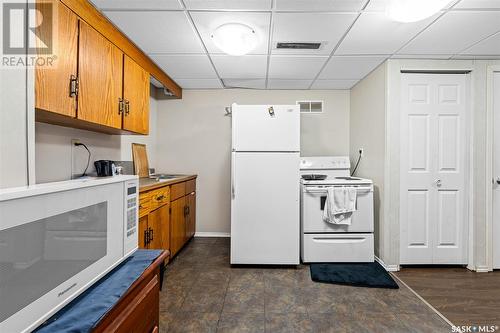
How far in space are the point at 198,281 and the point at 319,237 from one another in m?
1.37

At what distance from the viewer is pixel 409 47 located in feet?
8.02

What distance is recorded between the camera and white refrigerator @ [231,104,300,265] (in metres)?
2.77

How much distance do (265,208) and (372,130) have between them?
5.32ft

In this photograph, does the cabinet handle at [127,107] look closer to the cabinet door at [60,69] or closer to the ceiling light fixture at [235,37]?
the cabinet door at [60,69]

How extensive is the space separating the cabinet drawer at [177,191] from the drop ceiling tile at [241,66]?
4.79 ft

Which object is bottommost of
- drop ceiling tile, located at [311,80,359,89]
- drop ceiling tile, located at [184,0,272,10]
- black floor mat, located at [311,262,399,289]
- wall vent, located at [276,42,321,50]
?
black floor mat, located at [311,262,399,289]

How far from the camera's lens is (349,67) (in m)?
2.96

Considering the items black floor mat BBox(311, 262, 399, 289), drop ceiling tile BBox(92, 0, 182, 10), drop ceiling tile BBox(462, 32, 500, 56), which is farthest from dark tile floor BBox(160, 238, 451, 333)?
drop ceiling tile BBox(462, 32, 500, 56)

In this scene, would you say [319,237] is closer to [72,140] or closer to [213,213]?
[213,213]

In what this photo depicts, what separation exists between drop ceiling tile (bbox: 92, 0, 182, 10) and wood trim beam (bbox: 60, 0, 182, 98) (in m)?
0.08

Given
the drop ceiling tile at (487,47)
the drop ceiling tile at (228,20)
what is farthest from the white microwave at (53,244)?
the drop ceiling tile at (487,47)

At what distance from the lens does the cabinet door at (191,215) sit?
11.3 ft

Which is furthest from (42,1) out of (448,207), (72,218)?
(448,207)

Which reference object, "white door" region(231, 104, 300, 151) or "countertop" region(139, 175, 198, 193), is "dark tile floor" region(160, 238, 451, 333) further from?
"white door" region(231, 104, 300, 151)
